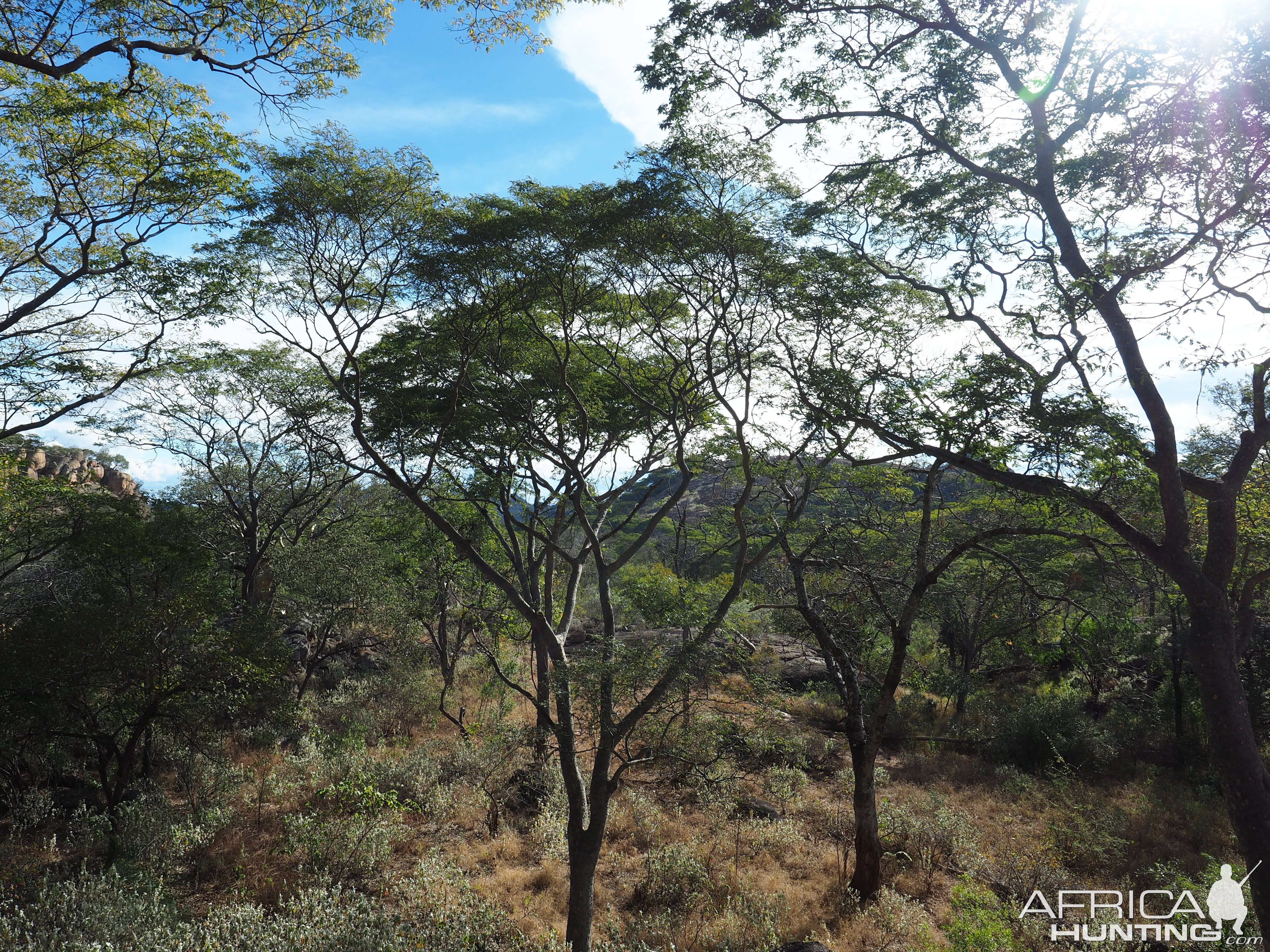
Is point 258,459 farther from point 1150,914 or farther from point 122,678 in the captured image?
point 1150,914

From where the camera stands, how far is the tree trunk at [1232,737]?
16.5 feet

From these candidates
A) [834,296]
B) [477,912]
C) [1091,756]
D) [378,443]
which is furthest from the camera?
[1091,756]

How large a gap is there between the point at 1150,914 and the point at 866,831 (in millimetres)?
3567

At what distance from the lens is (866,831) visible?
8680 millimetres

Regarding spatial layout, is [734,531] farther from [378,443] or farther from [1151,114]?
[1151,114]

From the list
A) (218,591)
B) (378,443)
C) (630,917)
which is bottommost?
(630,917)

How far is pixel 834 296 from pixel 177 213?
358 inches

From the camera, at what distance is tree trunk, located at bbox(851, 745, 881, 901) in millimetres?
8664

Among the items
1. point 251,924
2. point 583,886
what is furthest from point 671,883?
point 251,924

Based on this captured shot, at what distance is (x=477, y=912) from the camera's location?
7.40m

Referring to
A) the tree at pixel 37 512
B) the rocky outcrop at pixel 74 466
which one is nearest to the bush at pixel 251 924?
the tree at pixel 37 512

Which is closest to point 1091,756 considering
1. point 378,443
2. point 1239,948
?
point 1239,948

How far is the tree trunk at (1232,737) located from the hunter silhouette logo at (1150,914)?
1464mm

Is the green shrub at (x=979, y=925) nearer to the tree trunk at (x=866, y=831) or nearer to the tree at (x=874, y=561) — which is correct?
the tree trunk at (x=866, y=831)
